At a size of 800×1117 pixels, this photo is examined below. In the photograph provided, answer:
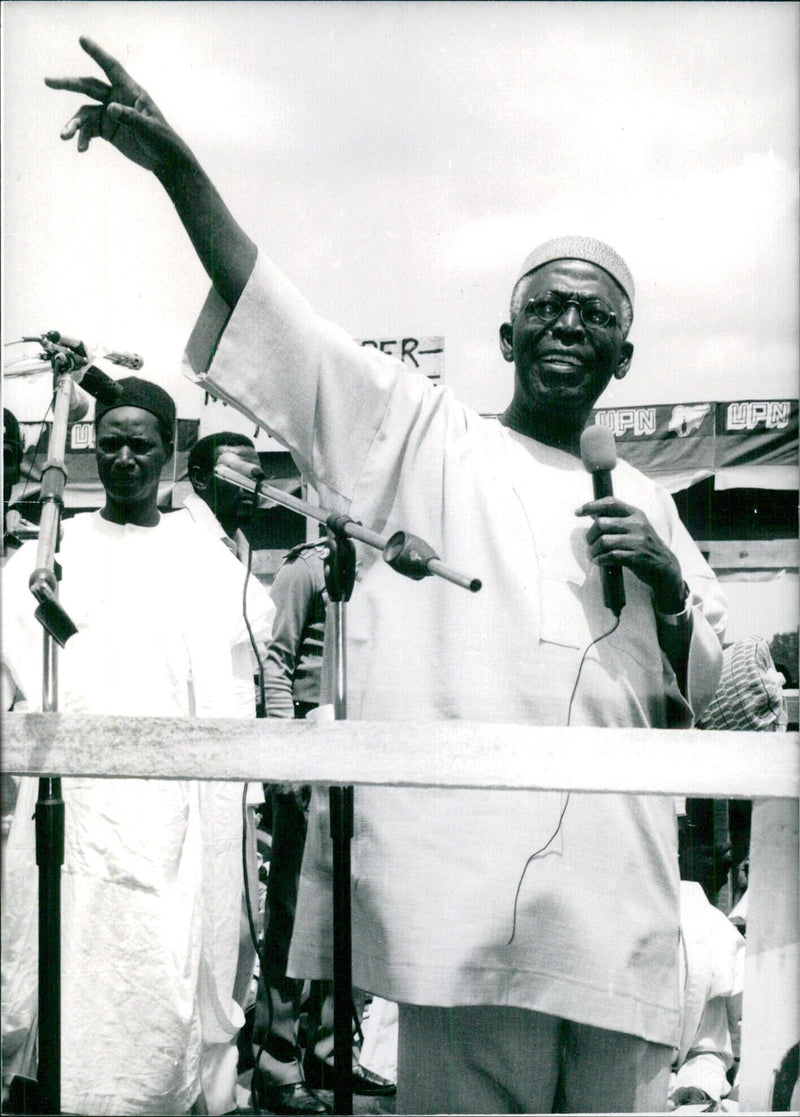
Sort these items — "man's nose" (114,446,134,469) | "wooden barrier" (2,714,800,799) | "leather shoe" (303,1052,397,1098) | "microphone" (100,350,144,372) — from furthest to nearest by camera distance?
"leather shoe" (303,1052,397,1098)
"man's nose" (114,446,134,469)
"microphone" (100,350,144,372)
"wooden barrier" (2,714,800,799)

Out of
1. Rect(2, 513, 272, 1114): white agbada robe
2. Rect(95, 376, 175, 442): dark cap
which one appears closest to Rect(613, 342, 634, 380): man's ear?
Rect(95, 376, 175, 442): dark cap

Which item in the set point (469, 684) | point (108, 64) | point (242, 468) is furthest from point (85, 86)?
point (469, 684)

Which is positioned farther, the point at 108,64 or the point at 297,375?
the point at 297,375

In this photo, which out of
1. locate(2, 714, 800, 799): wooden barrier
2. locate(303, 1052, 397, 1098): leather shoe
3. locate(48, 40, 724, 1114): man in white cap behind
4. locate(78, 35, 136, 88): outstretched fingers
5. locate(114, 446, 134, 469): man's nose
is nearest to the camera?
locate(2, 714, 800, 799): wooden barrier

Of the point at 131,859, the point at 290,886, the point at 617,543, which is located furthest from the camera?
the point at 290,886

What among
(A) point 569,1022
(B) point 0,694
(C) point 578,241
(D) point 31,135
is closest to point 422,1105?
(A) point 569,1022

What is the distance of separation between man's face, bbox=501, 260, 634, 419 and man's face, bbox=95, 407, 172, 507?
114 cm

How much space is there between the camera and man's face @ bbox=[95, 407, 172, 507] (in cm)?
289

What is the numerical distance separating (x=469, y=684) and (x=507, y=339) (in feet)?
2.08

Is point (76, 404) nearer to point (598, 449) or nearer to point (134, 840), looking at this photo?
point (598, 449)

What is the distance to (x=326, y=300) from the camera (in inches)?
85.1

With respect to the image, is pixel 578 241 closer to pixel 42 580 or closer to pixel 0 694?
pixel 42 580

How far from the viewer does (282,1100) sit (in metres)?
3.25

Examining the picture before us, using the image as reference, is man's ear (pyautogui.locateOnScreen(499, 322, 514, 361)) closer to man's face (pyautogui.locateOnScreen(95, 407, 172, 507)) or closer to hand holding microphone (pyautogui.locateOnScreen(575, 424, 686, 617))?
hand holding microphone (pyautogui.locateOnScreen(575, 424, 686, 617))
